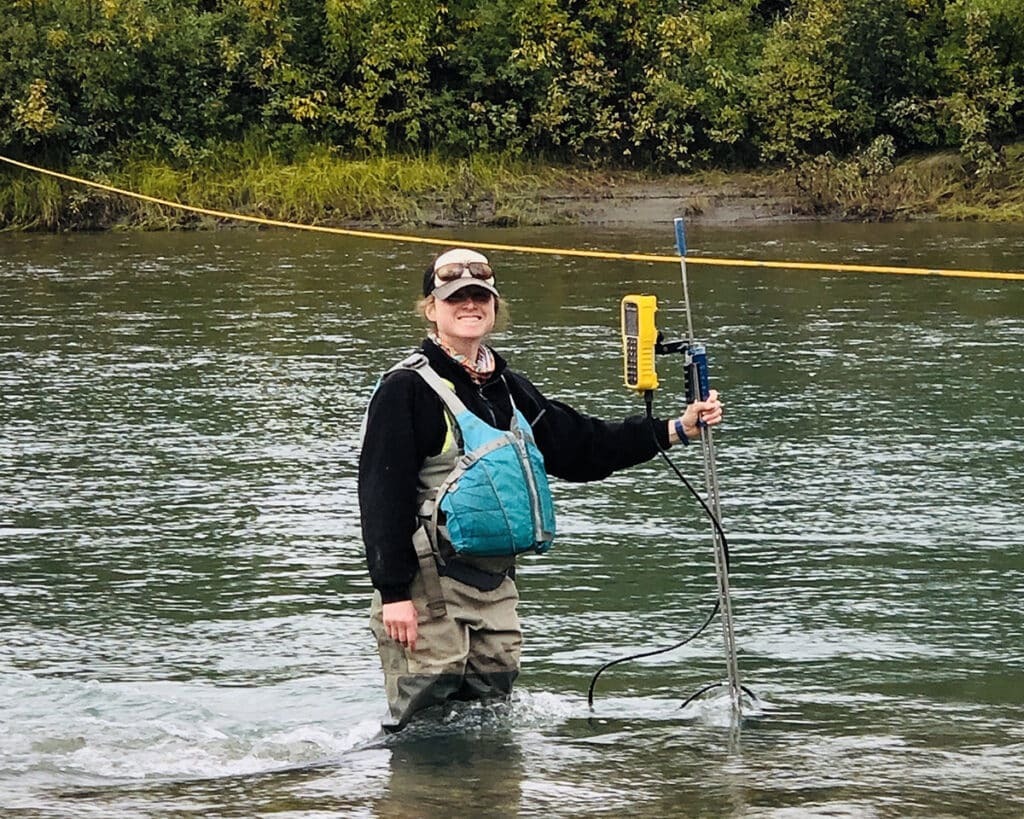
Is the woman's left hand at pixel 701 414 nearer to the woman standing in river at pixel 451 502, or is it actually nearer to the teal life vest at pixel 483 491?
the woman standing in river at pixel 451 502

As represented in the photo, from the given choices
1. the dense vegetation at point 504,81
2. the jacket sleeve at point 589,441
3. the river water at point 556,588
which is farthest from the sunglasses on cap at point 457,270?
the dense vegetation at point 504,81

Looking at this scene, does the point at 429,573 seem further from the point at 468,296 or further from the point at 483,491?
the point at 468,296

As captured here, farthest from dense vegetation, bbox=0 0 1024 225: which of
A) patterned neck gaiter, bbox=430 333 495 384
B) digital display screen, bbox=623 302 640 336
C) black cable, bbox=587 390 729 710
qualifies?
patterned neck gaiter, bbox=430 333 495 384

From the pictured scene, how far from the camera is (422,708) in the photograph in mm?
5266

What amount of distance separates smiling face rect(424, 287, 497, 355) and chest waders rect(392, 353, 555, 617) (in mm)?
111

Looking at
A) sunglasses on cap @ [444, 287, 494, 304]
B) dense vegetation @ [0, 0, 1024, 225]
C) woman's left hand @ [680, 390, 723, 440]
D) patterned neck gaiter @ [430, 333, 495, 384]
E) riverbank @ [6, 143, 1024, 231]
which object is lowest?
woman's left hand @ [680, 390, 723, 440]

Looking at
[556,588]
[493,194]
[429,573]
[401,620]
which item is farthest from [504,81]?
[401,620]

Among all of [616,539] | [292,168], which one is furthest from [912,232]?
[616,539]

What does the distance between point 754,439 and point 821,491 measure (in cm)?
139

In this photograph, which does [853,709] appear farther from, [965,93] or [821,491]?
[965,93]

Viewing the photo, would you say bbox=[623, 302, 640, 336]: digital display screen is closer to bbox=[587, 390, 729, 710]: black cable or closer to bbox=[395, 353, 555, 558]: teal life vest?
bbox=[587, 390, 729, 710]: black cable

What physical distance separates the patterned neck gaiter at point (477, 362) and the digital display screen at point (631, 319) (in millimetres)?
430

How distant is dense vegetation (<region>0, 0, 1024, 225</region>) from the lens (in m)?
27.2

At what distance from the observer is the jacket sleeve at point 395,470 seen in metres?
4.96
